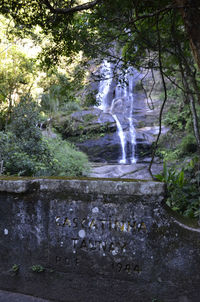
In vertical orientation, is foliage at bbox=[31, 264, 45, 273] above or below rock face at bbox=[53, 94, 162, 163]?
below

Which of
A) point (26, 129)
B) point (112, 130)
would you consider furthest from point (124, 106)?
point (26, 129)

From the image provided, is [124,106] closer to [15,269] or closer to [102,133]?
[102,133]

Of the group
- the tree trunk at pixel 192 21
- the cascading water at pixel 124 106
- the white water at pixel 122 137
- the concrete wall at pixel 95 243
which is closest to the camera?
the concrete wall at pixel 95 243

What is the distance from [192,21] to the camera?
8.63 feet

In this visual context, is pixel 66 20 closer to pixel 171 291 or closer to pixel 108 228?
pixel 108 228

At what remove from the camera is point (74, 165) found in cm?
1097

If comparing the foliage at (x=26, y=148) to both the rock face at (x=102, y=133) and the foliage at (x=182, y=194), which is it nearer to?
the foliage at (x=182, y=194)

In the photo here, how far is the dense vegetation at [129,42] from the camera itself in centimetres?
333

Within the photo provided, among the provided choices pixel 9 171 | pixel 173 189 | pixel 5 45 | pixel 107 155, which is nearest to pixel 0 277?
pixel 173 189

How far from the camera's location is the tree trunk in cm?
257

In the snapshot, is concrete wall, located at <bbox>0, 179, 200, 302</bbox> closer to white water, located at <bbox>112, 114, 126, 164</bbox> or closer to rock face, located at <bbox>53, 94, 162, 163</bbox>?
white water, located at <bbox>112, 114, 126, 164</bbox>

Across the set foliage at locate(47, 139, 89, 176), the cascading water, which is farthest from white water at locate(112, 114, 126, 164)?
foliage at locate(47, 139, 89, 176)

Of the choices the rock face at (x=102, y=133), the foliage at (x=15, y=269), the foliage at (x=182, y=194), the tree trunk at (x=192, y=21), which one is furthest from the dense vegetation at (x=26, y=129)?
the rock face at (x=102, y=133)

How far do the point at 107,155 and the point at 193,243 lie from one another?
563 inches
